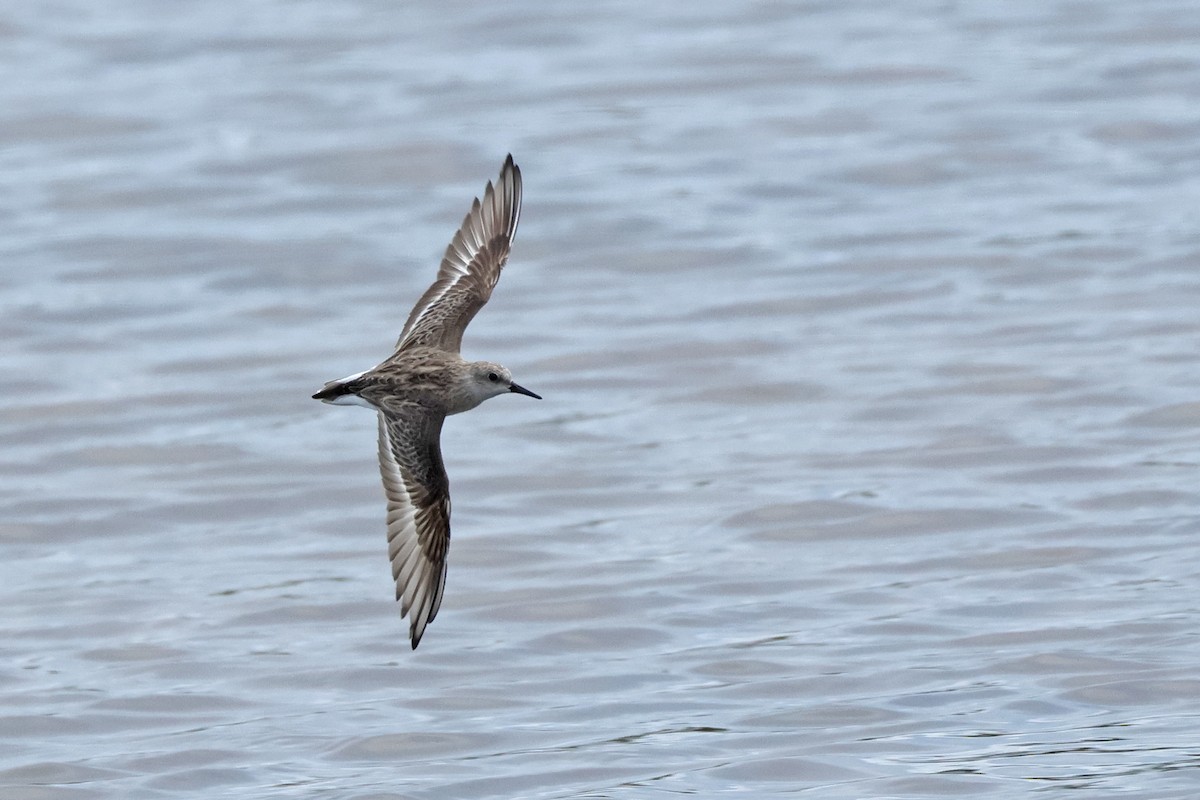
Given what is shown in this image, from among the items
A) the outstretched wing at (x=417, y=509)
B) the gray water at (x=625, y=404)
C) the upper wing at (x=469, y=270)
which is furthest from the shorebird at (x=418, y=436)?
the gray water at (x=625, y=404)

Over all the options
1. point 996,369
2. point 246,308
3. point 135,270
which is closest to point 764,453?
point 996,369

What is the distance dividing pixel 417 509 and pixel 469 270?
140 centimetres

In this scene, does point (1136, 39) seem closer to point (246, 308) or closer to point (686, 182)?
point (686, 182)

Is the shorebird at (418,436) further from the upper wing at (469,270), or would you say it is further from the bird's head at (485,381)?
the upper wing at (469,270)

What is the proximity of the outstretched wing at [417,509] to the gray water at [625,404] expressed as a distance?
1.68 metres

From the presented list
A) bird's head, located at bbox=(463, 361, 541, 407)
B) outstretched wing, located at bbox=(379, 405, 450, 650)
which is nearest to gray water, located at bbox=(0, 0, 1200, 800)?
outstretched wing, located at bbox=(379, 405, 450, 650)

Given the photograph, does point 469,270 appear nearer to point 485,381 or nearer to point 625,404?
point 485,381

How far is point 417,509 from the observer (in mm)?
9969

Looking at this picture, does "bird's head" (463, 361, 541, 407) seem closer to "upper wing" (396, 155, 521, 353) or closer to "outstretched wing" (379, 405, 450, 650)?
"outstretched wing" (379, 405, 450, 650)

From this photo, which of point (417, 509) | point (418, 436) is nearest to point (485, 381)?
point (418, 436)

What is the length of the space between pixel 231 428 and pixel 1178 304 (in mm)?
7540

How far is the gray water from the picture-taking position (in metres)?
12.3

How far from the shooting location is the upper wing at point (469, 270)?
10.4 m

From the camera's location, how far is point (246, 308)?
19531 mm
